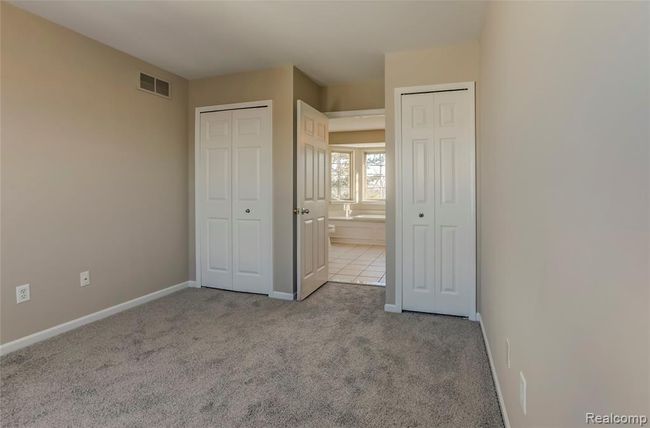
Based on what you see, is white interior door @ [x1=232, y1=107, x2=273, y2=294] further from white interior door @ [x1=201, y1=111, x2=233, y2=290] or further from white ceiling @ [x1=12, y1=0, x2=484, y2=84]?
white ceiling @ [x1=12, y1=0, x2=484, y2=84]

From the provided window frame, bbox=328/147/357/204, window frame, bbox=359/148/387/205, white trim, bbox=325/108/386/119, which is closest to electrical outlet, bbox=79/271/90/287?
white trim, bbox=325/108/386/119

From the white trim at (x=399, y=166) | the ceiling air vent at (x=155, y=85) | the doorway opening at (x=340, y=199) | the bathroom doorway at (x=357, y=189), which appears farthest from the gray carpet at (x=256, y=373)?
the bathroom doorway at (x=357, y=189)

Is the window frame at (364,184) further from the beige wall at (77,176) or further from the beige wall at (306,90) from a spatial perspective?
the beige wall at (77,176)

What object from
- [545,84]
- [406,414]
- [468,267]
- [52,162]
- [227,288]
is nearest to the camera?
[545,84]

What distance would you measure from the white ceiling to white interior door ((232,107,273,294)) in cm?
64

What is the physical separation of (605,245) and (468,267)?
8.30 feet

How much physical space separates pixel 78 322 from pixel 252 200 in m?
1.85

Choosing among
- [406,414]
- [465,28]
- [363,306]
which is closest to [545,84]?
[406,414]

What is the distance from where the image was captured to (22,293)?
98.7 inches

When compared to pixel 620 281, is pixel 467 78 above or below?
above

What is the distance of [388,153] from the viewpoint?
3.17m

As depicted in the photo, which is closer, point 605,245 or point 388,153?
point 605,245

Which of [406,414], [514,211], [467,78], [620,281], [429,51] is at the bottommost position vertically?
[406,414]

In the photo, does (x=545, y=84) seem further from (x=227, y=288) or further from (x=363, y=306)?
(x=227, y=288)
